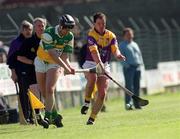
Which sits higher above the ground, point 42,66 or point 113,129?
point 42,66

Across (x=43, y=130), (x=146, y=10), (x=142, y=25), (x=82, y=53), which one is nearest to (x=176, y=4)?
(x=146, y=10)

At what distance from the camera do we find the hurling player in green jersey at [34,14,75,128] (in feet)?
51.4

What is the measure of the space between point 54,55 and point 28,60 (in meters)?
2.38

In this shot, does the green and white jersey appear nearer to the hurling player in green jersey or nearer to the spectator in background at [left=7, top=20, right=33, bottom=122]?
the hurling player in green jersey

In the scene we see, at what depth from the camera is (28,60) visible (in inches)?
708

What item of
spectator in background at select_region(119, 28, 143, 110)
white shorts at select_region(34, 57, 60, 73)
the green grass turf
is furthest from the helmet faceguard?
spectator in background at select_region(119, 28, 143, 110)

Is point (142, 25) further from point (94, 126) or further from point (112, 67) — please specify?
point (94, 126)

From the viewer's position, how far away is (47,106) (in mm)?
15805

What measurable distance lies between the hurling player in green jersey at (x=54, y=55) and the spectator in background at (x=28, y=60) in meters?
1.59

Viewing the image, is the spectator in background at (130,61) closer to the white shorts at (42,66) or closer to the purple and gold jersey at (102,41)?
the purple and gold jersey at (102,41)

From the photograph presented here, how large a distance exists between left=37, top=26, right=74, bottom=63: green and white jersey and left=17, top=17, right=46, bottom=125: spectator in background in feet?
5.20

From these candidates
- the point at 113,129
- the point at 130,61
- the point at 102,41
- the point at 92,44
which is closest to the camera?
the point at 113,129

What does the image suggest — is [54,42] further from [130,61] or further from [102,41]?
[130,61]

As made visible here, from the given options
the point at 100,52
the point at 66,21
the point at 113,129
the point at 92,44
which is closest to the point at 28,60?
the point at 100,52
